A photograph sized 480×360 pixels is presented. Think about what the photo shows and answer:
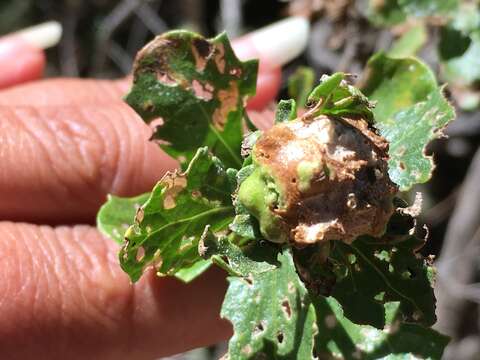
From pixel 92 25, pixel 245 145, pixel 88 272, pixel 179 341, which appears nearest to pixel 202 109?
pixel 245 145

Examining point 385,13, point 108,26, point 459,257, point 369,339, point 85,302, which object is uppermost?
point 385,13

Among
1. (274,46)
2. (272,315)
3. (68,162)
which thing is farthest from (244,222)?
(274,46)

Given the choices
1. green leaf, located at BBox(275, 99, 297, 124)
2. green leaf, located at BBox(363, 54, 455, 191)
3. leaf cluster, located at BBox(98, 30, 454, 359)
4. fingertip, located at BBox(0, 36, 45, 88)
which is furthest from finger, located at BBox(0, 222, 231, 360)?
fingertip, located at BBox(0, 36, 45, 88)

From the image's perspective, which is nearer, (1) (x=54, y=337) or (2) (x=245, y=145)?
(2) (x=245, y=145)

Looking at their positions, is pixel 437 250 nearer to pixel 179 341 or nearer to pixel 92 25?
pixel 179 341

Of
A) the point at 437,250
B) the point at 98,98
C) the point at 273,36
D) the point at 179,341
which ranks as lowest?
the point at 437,250

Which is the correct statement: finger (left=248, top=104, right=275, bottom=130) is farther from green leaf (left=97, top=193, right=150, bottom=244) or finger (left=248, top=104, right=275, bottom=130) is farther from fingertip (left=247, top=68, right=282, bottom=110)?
green leaf (left=97, top=193, right=150, bottom=244)

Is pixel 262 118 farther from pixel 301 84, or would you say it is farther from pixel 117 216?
pixel 117 216
